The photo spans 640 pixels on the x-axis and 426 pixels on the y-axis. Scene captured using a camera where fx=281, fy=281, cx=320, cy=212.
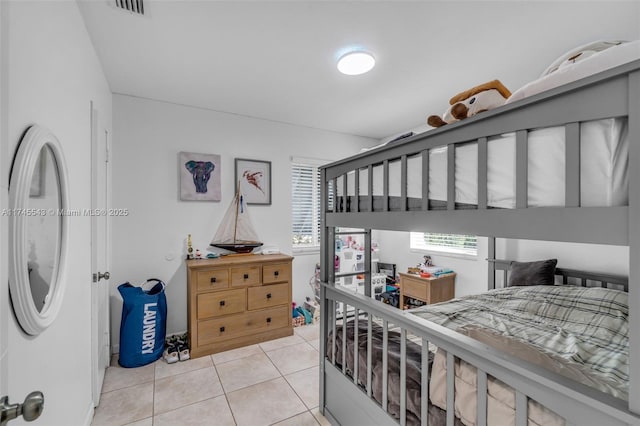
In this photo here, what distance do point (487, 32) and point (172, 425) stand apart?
10.9 ft

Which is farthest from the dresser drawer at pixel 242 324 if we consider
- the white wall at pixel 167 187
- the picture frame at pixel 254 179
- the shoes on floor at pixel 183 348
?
the picture frame at pixel 254 179

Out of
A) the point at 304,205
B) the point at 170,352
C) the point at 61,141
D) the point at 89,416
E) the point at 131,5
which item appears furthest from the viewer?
the point at 304,205

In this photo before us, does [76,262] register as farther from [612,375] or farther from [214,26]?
[612,375]

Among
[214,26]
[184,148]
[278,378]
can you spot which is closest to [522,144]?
[214,26]

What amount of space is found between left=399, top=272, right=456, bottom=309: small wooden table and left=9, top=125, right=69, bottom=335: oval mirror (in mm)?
3144

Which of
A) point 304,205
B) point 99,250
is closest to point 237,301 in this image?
point 99,250

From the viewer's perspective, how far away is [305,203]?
13.1 feet

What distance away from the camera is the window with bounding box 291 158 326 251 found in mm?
3895

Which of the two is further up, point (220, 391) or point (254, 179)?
point (254, 179)

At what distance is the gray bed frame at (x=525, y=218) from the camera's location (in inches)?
25.0

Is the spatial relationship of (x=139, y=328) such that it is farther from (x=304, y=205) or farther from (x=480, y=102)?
(x=480, y=102)

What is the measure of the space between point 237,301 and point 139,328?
864 millimetres

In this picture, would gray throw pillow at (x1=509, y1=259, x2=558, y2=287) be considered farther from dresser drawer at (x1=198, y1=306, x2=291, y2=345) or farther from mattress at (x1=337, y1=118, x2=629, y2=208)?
dresser drawer at (x1=198, y1=306, x2=291, y2=345)

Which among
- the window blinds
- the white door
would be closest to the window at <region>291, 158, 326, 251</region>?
the window blinds
